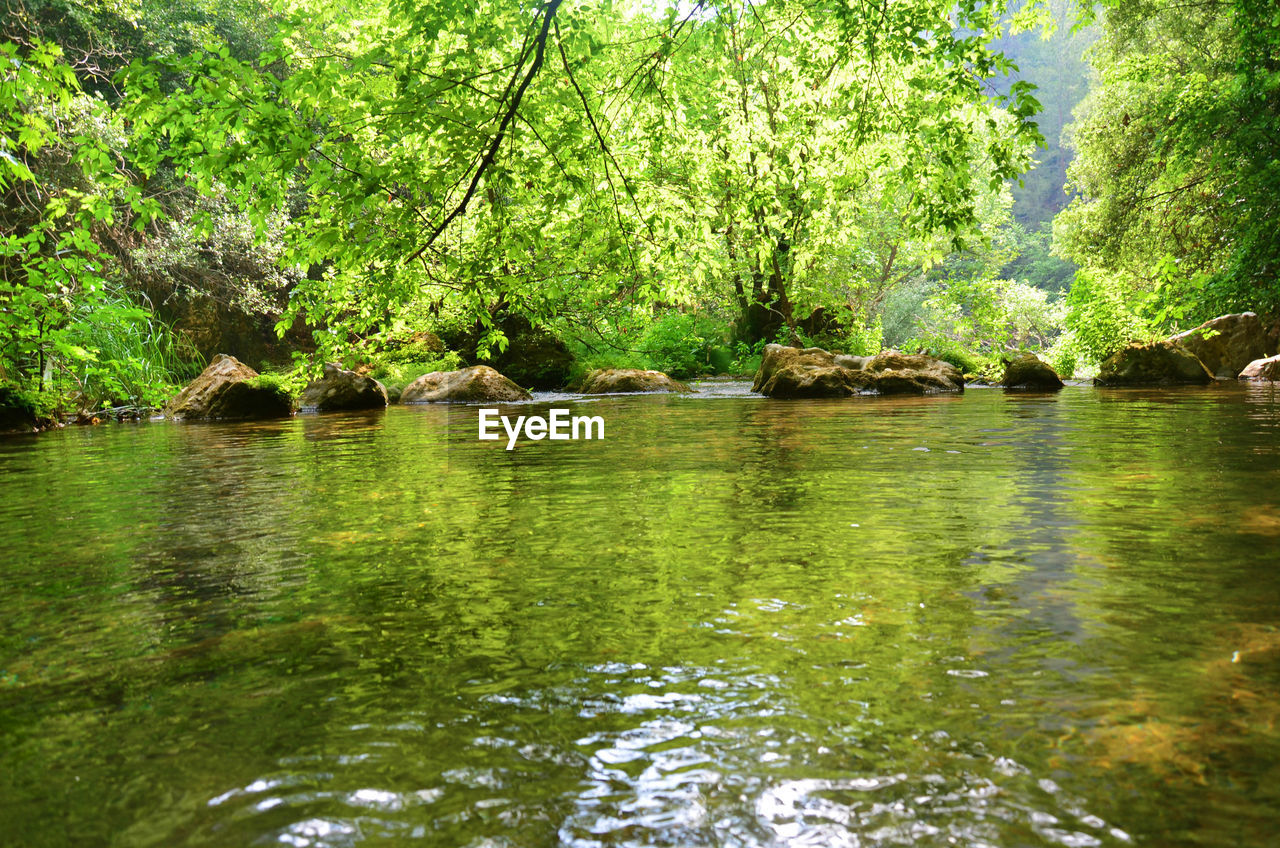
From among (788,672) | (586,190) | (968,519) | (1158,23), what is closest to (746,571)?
(788,672)

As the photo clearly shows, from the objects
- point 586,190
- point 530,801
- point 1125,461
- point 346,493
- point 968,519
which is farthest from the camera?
point 586,190

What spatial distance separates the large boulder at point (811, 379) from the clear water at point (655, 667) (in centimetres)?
1173

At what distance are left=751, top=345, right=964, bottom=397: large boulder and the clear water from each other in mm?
11817

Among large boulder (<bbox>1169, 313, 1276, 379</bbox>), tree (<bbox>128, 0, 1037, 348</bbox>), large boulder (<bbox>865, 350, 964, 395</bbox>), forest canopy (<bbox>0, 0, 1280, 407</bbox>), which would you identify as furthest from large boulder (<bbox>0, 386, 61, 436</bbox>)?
large boulder (<bbox>1169, 313, 1276, 379</bbox>)

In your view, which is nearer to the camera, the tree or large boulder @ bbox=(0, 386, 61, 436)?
the tree

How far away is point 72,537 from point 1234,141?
23570mm

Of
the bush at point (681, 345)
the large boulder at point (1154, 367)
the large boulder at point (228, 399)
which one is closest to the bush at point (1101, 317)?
the large boulder at point (1154, 367)

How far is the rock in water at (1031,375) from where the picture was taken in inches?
762

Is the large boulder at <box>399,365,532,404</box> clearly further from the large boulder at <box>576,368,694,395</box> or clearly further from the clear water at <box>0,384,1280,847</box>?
the clear water at <box>0,384,1280,847</box>

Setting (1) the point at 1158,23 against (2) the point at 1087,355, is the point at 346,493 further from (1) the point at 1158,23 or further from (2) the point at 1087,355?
(1) the point at 1158,23

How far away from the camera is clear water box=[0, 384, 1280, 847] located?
155cm

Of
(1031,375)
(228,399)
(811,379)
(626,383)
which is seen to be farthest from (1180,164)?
(228,399)

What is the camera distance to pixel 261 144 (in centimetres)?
571

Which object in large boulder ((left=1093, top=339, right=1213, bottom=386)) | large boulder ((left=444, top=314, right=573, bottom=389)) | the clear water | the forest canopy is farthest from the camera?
large boulder ((left=444, top=314, right=573, bottom=389))
